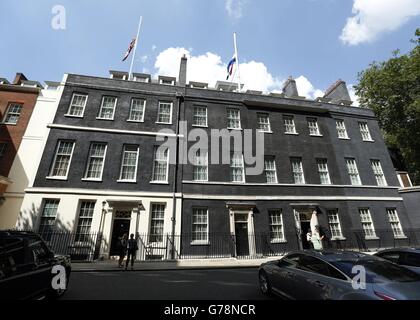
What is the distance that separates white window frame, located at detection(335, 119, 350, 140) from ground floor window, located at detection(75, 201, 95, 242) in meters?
22.6

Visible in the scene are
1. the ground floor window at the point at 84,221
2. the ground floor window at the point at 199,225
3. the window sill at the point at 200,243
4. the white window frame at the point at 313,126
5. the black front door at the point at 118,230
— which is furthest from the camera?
the white window frame at the point at 313,126

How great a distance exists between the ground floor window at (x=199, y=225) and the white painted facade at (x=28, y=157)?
445 inches

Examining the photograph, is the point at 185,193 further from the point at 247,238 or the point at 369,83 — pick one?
the point at 369,83

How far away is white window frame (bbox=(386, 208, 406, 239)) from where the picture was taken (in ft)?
60.2

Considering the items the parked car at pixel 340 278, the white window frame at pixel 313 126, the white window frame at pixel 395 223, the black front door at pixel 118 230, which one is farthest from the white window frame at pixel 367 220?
the black front door at pixel 118 230

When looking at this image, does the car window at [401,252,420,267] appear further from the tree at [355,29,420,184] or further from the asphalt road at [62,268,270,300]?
the tree at [355,29,420,184]

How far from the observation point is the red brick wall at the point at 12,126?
1656 centimetres

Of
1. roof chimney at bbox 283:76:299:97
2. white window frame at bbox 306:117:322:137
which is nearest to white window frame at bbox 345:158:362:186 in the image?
white window frame at bbox 306:117:322:137

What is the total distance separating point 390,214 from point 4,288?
989 inches

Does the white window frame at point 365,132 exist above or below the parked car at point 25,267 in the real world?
above

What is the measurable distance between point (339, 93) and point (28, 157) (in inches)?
1248

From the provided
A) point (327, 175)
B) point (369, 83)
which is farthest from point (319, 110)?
point (369, 83)

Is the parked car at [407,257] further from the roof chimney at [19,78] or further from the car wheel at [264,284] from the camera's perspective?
the roof chimney at [19,78]

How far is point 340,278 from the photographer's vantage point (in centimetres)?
410
